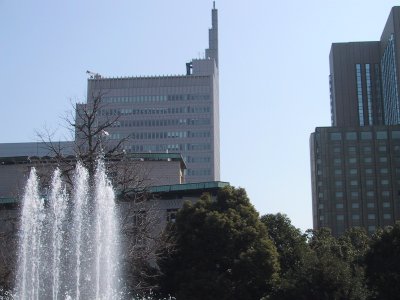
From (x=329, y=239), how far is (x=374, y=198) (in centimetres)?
6390

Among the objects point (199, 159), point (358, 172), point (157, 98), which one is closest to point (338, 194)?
point (358, 172)

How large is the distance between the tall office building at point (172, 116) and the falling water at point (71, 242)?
81775mm

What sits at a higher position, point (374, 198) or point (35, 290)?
point (374, 198)

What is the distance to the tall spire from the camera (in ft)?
493

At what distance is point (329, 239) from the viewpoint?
4253cm

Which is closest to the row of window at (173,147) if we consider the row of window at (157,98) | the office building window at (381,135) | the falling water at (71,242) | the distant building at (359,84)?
the row of window at (157,98)

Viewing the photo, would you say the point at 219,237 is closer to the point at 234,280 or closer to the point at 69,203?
the point at 234,280

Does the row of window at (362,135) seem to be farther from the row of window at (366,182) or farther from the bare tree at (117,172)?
the bare tree at (117,172)

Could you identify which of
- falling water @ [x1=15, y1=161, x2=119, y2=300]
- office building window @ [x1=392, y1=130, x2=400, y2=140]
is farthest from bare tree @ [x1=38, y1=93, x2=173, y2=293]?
office building window @ [x1=392, y1=130, x2=400, y2=140]

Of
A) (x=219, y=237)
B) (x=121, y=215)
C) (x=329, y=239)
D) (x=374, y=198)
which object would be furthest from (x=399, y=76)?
(x=121, y=215)

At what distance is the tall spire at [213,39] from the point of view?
150 meters

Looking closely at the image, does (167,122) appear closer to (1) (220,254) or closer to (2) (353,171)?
(2) (353,171)

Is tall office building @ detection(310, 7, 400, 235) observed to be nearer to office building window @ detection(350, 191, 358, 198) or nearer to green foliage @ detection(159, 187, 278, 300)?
office building window @ detection(350, 191, 358, 198)

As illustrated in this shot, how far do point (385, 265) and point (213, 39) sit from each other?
127 metres
